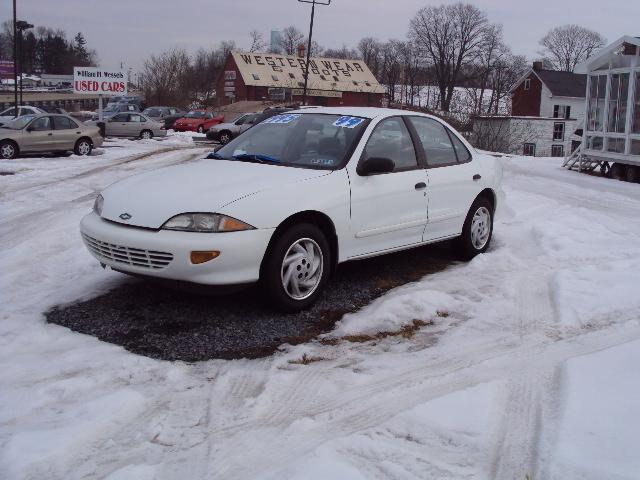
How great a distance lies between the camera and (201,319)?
16.3 feet

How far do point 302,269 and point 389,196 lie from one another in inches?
46.2

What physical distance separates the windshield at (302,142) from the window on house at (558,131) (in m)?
51.7

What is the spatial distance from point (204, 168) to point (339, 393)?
8.44 feet

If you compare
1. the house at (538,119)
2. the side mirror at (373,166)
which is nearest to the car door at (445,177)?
the side mirror at (373,166)

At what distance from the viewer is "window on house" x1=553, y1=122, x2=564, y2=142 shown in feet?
177

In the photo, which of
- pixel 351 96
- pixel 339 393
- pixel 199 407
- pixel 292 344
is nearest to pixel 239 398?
pixel 199 407

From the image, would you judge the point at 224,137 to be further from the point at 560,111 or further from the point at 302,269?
the point at 560,111

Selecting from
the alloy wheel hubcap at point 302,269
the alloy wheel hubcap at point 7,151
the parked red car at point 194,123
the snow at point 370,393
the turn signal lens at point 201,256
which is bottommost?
the snow at point 370,393

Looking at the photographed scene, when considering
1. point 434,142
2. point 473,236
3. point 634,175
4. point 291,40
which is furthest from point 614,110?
point 291,40

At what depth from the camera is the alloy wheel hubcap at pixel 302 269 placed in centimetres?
499

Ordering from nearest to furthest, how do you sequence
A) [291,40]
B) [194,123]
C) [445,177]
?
[445,177] → [194,123] → [291,40]

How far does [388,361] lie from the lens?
14.1ft

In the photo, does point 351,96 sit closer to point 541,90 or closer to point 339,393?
point 541,90

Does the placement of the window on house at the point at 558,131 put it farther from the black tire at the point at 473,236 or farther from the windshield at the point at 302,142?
the windshield at the point at 302,142
